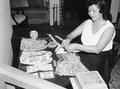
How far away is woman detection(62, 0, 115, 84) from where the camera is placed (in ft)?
6.22

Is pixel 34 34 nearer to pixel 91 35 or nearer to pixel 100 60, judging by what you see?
pixel 91 35

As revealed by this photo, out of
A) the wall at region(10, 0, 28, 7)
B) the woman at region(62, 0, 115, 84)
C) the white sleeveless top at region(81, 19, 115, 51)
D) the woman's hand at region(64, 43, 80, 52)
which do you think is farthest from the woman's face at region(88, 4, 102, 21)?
the wall at region(10, 0, 28, 7)

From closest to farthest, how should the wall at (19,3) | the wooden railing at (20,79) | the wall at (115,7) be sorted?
the wooden railing at (20,79) < the wall at (19,3) < the wall at (115,7)

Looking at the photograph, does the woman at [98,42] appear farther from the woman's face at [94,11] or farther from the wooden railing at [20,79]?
the wooden railing at [20,79]

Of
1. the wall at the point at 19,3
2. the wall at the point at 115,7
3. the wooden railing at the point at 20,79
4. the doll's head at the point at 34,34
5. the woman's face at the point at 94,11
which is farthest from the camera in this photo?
the wall at the point at 115,7

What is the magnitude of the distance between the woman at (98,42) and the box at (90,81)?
79 centimetres

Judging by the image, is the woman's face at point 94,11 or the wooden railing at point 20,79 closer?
the wooden railing at point 20,79

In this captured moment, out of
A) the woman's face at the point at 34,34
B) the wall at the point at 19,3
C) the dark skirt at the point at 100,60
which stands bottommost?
the dark skirt at the point at 100,60

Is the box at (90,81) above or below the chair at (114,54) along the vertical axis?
above

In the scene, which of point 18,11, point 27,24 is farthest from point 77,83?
point 18,11

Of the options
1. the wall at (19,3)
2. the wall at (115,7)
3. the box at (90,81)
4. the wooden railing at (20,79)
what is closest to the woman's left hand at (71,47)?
the box at (90,81)

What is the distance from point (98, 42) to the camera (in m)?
1.93

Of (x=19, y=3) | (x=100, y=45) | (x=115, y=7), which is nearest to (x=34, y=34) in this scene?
(x=100, y=45)

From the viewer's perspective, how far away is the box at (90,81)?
93 cm
